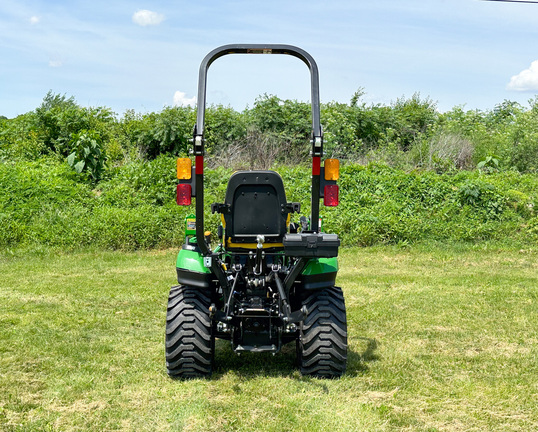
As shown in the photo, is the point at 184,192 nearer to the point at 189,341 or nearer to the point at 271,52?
the point at 189,341

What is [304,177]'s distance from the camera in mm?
14336

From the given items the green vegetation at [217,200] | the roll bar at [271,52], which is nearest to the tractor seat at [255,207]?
the roll bar at [271,52]

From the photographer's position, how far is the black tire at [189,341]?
15.8 feet

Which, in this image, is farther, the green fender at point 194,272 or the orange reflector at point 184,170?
the green fender at point 194,272

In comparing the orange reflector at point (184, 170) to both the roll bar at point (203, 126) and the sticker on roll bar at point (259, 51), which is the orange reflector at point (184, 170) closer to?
the roll bar at point (203, 126)

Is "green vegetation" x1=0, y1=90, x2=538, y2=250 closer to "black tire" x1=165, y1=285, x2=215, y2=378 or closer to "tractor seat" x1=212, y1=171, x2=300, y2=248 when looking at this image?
"tractor seat" x1=212, y1=171, x2=300, y2=248

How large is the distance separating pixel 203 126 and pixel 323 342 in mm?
1961

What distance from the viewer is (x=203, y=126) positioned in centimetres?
444

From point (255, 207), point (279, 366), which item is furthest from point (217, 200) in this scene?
point (255, 207)

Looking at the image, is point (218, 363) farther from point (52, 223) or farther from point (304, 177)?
point (304, 177)

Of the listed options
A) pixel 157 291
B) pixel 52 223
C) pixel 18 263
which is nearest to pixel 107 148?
pixel 52 223

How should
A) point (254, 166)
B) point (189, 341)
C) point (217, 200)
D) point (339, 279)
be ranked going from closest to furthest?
1. point (189, 341)
2. point (339, 279)
3. point (217, 200)
4. point (254, 166)

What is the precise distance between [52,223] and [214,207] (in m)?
8.13

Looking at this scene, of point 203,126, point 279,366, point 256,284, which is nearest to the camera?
point 203,126
